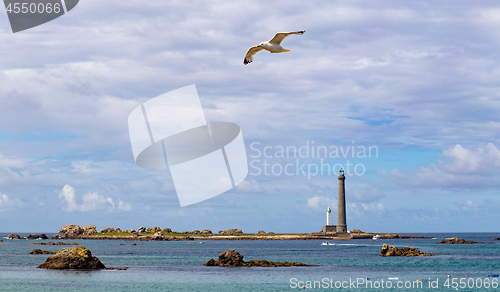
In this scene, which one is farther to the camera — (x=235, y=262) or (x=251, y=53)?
(x=235, y=262)

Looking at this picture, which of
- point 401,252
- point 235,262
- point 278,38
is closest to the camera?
point 278,38

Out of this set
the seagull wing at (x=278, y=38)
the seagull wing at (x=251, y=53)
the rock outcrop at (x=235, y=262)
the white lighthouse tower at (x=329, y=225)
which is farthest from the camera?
the white lighthouse tower at (x=329, y=225)

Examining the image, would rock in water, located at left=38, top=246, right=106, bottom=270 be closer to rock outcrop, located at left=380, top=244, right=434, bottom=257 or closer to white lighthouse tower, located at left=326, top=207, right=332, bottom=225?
rock outcrop, located at left=380, top=244, right=434, bottom=257

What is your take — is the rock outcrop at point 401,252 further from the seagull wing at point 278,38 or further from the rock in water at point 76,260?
the seagull wing at point 278,38

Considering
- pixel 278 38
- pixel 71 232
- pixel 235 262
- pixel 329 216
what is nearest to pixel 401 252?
pixel 235 262

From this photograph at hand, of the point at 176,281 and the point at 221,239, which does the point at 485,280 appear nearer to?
the point at 176,281

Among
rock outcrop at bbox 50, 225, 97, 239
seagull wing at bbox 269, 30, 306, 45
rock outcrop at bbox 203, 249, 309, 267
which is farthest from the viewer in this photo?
rock outcrop at bbox 50, 225, 97, 239

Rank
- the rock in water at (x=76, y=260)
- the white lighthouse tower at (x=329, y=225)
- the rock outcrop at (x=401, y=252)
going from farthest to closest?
the white lighthouse tower at (x=329, y=225) → the rock outcrop at (x=401, y=252) → the rock in water at (x=76, y=260)

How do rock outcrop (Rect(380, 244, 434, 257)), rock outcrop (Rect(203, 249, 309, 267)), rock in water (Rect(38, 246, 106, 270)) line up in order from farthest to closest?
1. rock outcrop (Rect(380, 244, 434, 257))
2. rock outcrop (Rect(203, 249, 309, 267))
3. rock in water (Rect(38, 246, 106, 270))

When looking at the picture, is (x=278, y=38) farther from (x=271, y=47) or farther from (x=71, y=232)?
(x=71, y=232)

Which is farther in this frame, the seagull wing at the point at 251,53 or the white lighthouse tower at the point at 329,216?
the white lighthouse tower at the point at 329,216

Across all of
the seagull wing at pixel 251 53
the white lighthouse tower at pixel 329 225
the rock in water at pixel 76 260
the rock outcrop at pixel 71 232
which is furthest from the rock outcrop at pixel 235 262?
the rock outcrop at pixel 71 232

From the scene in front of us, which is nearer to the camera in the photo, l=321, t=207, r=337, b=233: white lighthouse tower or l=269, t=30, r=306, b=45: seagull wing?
l=269, t=30, r=306, b=45: seagull wing

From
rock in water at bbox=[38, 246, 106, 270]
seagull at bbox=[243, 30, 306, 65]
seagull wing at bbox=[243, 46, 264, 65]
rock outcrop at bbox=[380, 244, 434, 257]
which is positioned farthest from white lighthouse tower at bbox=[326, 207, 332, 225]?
seagull at bbox=[243, 30, 306, 65]
